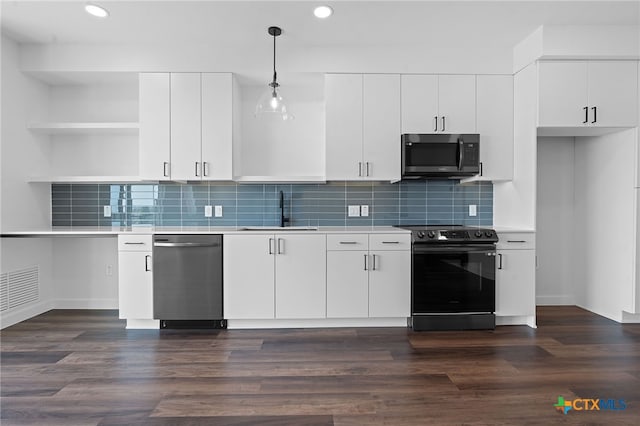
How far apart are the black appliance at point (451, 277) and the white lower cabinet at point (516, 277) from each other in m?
0.14

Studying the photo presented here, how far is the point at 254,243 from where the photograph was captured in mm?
3297

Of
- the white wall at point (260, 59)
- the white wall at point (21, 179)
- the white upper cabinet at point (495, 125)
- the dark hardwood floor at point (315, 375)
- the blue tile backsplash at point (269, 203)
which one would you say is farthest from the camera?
the blue tile backsplash at point (269, 203)

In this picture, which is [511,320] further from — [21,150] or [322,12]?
[21,150]

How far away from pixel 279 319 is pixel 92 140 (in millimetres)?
2744

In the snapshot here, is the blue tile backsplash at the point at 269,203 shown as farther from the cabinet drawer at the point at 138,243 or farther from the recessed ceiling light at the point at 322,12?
the recessed ceiling light at the point at 322,12

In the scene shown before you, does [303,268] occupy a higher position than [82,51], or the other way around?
[82,51]

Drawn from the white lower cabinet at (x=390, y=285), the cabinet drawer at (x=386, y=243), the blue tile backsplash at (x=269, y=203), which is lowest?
the white lower cabinet at (x=390, y=285)

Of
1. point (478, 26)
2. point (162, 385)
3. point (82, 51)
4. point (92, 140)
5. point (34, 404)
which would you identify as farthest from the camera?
point (92, 140)

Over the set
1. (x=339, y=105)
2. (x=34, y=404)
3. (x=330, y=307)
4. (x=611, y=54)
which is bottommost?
(x=34, y=404)

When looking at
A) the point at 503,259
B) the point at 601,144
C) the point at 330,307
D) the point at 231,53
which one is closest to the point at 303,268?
the point at 330,307

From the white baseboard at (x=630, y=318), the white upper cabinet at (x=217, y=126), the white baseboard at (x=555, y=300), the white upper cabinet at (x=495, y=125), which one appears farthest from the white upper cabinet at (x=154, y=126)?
the white baseboard at (x=630, y=318)

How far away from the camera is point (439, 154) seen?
11.5 feet

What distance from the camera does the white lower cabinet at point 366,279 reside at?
330cm

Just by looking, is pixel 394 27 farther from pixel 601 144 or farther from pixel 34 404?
pixel 34 404
